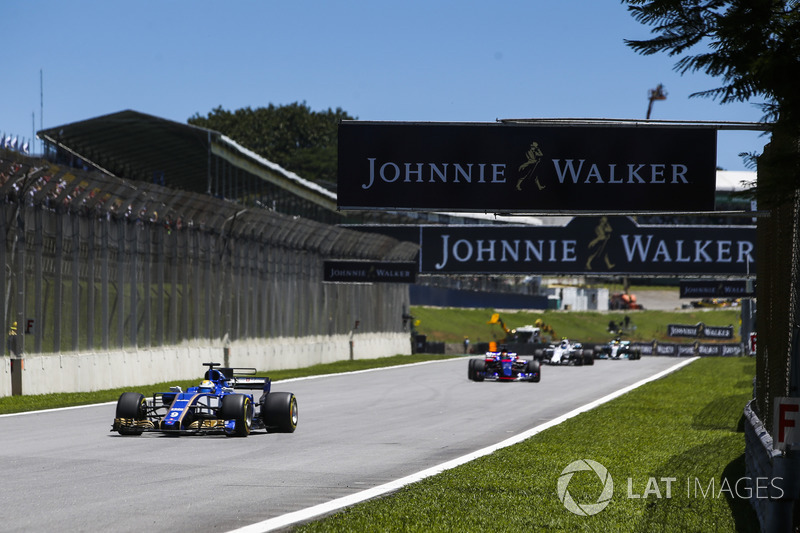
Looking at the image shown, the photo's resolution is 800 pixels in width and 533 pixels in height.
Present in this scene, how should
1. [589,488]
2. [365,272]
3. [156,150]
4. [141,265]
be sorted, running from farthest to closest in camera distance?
[156,150] < [365,272] < [141,265] < [589,488]

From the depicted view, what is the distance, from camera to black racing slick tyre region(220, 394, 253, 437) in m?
15.9

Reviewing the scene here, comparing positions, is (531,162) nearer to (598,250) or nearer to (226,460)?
(226,460)

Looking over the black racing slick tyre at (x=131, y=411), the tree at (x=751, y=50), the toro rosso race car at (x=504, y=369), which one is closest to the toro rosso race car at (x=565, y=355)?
the toro rosso race car at (x=504, y=369)

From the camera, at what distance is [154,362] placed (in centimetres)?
3278

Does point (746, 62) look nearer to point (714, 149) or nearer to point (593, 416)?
point (714, 149)

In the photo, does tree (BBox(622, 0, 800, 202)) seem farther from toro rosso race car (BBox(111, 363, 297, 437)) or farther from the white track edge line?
toro rosso race car (BBox(111, 363, 297, 437))

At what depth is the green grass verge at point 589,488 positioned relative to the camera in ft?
29.3

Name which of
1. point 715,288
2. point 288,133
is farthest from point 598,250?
point 288,133

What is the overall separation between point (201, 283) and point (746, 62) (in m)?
32.9

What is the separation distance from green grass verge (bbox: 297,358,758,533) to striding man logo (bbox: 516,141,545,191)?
112 inches

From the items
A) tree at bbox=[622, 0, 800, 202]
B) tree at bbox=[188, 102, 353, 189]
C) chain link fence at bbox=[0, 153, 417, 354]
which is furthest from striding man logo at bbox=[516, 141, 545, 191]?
tree at bbox=[188, 102, 353, 189]

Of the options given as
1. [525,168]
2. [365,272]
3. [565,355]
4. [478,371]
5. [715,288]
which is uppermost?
[525,168]

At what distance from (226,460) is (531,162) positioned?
15.3ft

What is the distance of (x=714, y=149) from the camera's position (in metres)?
11.7
